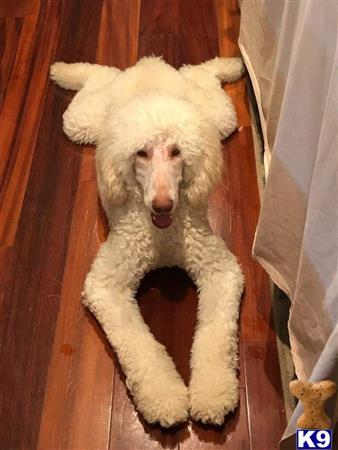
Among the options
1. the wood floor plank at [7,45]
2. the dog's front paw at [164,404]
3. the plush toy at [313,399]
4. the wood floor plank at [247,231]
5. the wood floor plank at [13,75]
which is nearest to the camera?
the plush toy at [313,399]

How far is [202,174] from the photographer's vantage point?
113 centimetres

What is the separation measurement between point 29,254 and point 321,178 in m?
0.87

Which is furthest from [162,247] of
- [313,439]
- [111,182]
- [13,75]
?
[13,75]

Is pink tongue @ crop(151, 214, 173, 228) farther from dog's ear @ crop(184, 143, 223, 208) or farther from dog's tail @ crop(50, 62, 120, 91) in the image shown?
dog's tail @ crop(50, 62, 120, 91)

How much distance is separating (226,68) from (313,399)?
1256 mm

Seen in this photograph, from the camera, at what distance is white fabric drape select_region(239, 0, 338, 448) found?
0.75 m

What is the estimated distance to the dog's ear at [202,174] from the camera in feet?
3.71

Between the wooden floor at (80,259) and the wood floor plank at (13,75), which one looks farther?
the wood floor plank at (13,75)

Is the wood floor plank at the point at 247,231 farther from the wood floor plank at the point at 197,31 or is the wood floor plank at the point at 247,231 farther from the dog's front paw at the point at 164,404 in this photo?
the wood floor plank at the point at 197,31

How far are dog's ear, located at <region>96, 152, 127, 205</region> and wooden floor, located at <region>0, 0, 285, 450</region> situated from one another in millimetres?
257

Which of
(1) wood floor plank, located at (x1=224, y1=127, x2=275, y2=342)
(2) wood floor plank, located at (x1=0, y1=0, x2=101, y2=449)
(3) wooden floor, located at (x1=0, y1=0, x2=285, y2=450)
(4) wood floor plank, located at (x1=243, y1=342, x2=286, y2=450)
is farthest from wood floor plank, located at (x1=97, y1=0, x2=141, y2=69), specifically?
(4) wood floor plank, located at (x1=243, y1=342, x2=286, y2=450)

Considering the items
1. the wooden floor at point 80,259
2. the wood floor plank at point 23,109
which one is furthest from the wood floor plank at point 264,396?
the wood floor plank at point 23,109

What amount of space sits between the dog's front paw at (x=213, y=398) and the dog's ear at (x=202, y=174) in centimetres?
37

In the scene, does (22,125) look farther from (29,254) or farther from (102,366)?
(102,366)
